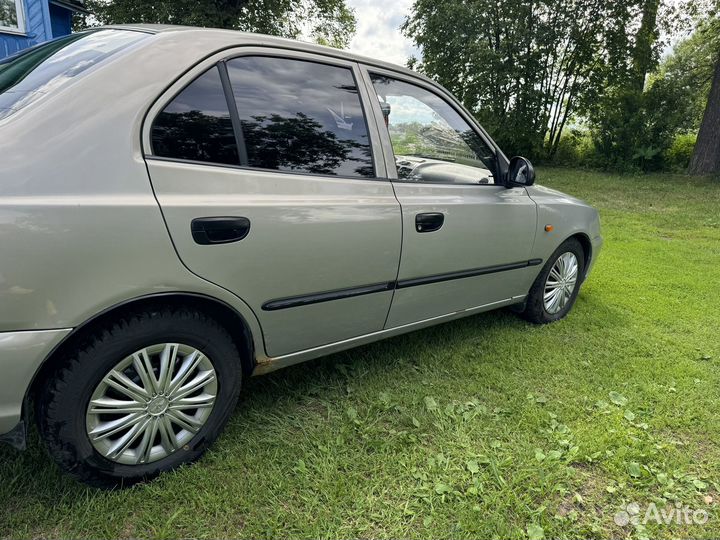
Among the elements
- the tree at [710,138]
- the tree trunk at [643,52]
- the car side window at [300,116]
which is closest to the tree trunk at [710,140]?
the tree at [710,138]

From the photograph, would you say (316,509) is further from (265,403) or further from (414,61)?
(414,61)

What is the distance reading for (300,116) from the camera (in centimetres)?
223

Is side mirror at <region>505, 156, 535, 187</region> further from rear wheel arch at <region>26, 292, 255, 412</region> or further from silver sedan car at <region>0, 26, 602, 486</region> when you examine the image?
rear wheel arch at <region>26, 292, 255, 412</region>

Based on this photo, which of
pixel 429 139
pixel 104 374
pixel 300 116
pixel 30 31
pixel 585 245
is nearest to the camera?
pixel 104 374

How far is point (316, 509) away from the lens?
1941mm

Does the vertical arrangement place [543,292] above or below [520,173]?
below

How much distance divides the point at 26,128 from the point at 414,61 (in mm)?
20240

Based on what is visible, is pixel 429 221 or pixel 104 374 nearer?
pixel 104 374

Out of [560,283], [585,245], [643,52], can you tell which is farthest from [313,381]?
[643,52]

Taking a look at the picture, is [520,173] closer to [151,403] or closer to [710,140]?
[151,403]

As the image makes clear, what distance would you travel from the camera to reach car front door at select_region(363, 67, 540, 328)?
2.57 meters

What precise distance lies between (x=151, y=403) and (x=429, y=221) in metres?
1.56

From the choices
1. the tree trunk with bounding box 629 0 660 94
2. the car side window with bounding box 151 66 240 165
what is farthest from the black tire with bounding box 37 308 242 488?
the tree trunk with bounding box 629 0 660 94

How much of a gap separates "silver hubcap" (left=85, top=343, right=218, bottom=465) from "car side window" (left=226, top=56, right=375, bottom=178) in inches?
34.0
